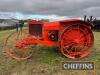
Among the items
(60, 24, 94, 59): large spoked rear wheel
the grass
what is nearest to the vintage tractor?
(60, 24, 94, 59): large spoked rear wheel

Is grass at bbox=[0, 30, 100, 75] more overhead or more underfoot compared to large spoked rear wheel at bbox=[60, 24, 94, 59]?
more underfoot

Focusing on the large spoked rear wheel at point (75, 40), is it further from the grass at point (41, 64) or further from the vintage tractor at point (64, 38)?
the grass at point (41, 64)

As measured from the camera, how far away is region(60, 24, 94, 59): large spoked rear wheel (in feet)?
25.9

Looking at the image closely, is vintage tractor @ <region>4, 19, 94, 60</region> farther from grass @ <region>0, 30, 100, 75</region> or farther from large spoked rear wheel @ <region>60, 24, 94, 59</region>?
grass @ <region>0, 30, 100, 75</region>

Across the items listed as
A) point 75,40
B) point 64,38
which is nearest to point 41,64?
point 64,38

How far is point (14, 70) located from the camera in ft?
22.5

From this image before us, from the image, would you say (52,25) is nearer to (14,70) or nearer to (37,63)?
(37,63)

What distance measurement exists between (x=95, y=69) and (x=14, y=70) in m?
1.92

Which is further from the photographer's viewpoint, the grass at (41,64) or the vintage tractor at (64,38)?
the vintage tractor at (64,38)

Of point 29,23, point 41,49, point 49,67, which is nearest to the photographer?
point 49,67

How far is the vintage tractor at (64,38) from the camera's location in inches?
311

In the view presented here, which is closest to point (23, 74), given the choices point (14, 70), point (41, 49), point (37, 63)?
point (14, 70)

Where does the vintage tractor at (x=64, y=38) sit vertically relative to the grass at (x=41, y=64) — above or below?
above

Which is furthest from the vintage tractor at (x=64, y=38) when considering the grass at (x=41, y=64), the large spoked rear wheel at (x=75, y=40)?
the grass at (x=41, y=64)
